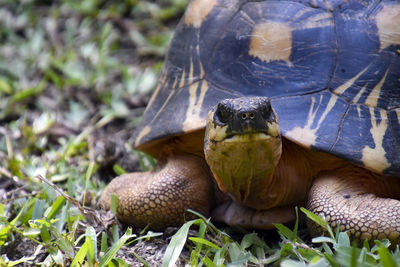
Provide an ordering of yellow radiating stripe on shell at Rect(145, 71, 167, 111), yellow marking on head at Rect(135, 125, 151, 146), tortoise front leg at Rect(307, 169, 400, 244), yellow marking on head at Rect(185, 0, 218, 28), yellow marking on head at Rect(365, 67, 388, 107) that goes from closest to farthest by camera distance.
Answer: tortoise front leg at Rect(307, 169, 400, 244), yellow marking on head at Rect(365, 67, 388, 107), yellow marking on head at Rect(135, 125, 151, 146), yellow marking on head at Rect(185, 0, 218, 28), yellow radiating stripe on shell at Rect(145, 71, 167, 111)

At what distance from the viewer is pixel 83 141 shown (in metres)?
4.00

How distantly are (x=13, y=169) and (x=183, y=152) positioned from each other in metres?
Result: 1.10

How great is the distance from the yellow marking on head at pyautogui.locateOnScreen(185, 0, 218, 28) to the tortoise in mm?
25

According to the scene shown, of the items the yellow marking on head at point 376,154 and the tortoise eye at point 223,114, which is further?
the yellow marking on head at point 376,154

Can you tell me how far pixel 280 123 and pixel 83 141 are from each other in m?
1.85

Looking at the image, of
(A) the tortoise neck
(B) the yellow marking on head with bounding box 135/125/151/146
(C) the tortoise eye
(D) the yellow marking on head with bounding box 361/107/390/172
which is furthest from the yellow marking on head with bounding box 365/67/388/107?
(B) the yellow marking on head with bounding box 135/125/151/146

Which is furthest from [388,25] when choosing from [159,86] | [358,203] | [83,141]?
[83,141]

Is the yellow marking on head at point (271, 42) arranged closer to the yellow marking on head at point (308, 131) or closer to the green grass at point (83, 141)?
the yellow marking on head at point (308, 131)

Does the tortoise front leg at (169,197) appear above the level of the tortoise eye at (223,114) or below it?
below

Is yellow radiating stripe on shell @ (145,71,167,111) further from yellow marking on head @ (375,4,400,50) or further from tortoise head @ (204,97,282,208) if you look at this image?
yellow marking on head @ (375,4,400,50)

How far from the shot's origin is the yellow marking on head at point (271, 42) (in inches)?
111

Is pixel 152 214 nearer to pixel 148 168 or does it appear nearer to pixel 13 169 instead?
pixel 148 168

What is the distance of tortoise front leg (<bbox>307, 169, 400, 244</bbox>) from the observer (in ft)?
7.76

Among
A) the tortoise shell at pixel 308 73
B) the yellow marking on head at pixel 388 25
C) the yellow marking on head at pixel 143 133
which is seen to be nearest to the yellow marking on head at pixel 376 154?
the tortoise shell at pixel 308 73
